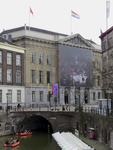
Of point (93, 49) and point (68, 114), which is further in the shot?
point (93, 49)

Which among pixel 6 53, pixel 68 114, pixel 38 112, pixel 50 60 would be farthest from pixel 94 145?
pixel 50 60

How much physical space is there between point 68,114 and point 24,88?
17.0 meters

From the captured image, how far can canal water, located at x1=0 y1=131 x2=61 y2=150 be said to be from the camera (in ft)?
118

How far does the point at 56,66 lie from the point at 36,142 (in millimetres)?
28536

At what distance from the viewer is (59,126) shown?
144 ft

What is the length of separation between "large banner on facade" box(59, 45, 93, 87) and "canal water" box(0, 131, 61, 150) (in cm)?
2271

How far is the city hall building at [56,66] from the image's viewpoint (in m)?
58.9

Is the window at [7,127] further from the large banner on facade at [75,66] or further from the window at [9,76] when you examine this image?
the large banner on facade at [75,66]

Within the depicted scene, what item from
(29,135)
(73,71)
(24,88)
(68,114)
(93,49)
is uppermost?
(93,49)

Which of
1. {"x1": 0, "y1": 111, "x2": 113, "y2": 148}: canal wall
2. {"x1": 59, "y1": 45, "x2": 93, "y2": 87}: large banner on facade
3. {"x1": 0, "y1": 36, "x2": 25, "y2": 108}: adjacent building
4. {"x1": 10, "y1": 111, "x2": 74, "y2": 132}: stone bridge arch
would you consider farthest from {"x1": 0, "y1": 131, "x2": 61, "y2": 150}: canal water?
{"x1": 59, "y1": 45, "x2": 93, "y2": 87}: large banner on facade

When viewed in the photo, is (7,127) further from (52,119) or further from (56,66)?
(56,66)

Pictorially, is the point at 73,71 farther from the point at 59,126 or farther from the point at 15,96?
the point at 59,126

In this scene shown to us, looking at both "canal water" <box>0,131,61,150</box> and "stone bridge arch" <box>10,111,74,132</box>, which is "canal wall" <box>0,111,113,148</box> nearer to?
"stone bridge arch" <box>10,111,74,132</box>

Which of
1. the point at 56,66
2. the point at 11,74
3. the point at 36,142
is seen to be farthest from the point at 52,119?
the point at 56,66
